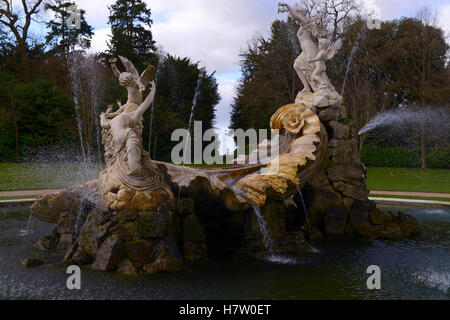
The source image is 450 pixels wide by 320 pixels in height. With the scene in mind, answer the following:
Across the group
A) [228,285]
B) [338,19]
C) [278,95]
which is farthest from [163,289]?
[338,19]

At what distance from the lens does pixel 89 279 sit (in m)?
6.35

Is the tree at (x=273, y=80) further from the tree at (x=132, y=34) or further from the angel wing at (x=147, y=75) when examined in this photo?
the angel wing at (x=147, y=75)

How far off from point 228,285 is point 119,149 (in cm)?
291

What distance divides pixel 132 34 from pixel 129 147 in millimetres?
30638

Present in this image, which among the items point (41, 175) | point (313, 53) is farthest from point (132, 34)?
point (313, 53)

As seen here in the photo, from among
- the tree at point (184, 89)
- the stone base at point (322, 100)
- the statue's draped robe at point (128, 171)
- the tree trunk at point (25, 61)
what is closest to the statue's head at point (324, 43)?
the stone base at point (322, 100)

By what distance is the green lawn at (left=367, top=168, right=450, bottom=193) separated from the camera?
19.1 meters

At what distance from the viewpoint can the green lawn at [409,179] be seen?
19092 mm

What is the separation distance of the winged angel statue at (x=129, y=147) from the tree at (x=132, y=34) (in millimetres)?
24159

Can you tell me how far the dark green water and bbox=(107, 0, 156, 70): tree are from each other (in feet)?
84.5

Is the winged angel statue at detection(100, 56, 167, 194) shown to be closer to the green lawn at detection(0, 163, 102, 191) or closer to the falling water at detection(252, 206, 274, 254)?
the falling water at detection(252, 206, 274, 254)

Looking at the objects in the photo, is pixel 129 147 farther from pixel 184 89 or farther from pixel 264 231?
pixel 184 89

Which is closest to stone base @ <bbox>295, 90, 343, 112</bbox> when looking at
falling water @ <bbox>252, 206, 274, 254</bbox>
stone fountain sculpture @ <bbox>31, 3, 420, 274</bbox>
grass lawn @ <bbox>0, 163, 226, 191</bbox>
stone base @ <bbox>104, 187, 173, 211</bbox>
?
stone fountain sculpture @ <bbox>31, 3, 420, 274</bbox>

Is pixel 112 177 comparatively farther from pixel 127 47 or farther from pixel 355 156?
pixel 127 47
